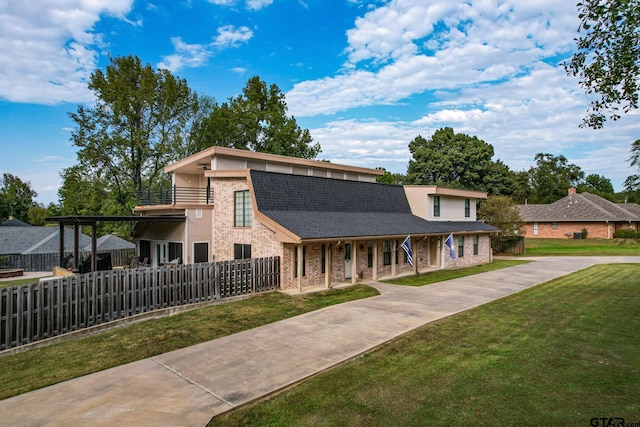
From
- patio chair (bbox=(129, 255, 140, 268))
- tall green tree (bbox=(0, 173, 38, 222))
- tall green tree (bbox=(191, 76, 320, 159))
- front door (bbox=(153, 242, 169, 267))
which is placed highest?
tall green tree (bbox=(191, 76, 320, 159))

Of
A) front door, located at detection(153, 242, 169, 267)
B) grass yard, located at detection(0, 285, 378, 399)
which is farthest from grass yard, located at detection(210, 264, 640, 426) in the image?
front door, located at detection(153, 242, 169, 267)

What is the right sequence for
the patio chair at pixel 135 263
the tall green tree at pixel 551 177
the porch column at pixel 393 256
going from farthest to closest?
the tall green tree at pixel 551 177, the patio chair at pixel 135 263, the porch column at pixel 393 256

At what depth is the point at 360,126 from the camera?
36781 mm

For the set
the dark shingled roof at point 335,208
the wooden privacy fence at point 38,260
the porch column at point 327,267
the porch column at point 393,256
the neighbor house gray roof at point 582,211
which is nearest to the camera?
the porch column at point 327,267

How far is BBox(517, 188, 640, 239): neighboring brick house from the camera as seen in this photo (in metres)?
43.4

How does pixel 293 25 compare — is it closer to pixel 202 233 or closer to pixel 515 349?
pixel 202 233

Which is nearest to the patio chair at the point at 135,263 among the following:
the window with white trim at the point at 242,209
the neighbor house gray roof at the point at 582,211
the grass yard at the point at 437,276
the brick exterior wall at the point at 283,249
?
the brick exterior wall at the point at 283,249

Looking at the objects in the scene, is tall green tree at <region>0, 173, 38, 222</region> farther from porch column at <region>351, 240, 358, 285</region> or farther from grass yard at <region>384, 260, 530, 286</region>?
grass yard at <region>384, 260, 530, 286</region>

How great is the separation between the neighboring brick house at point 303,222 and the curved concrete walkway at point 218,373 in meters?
4.01

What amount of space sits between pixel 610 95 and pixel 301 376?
10.6 m

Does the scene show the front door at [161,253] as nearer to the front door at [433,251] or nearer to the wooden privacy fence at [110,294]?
the wooden privacy fence at [110,294]

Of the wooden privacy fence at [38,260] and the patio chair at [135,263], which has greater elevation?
the patio chair at [135,263]

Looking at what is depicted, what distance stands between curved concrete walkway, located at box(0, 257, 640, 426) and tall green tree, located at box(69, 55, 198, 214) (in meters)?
28.1

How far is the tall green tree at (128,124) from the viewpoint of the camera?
103 feet
